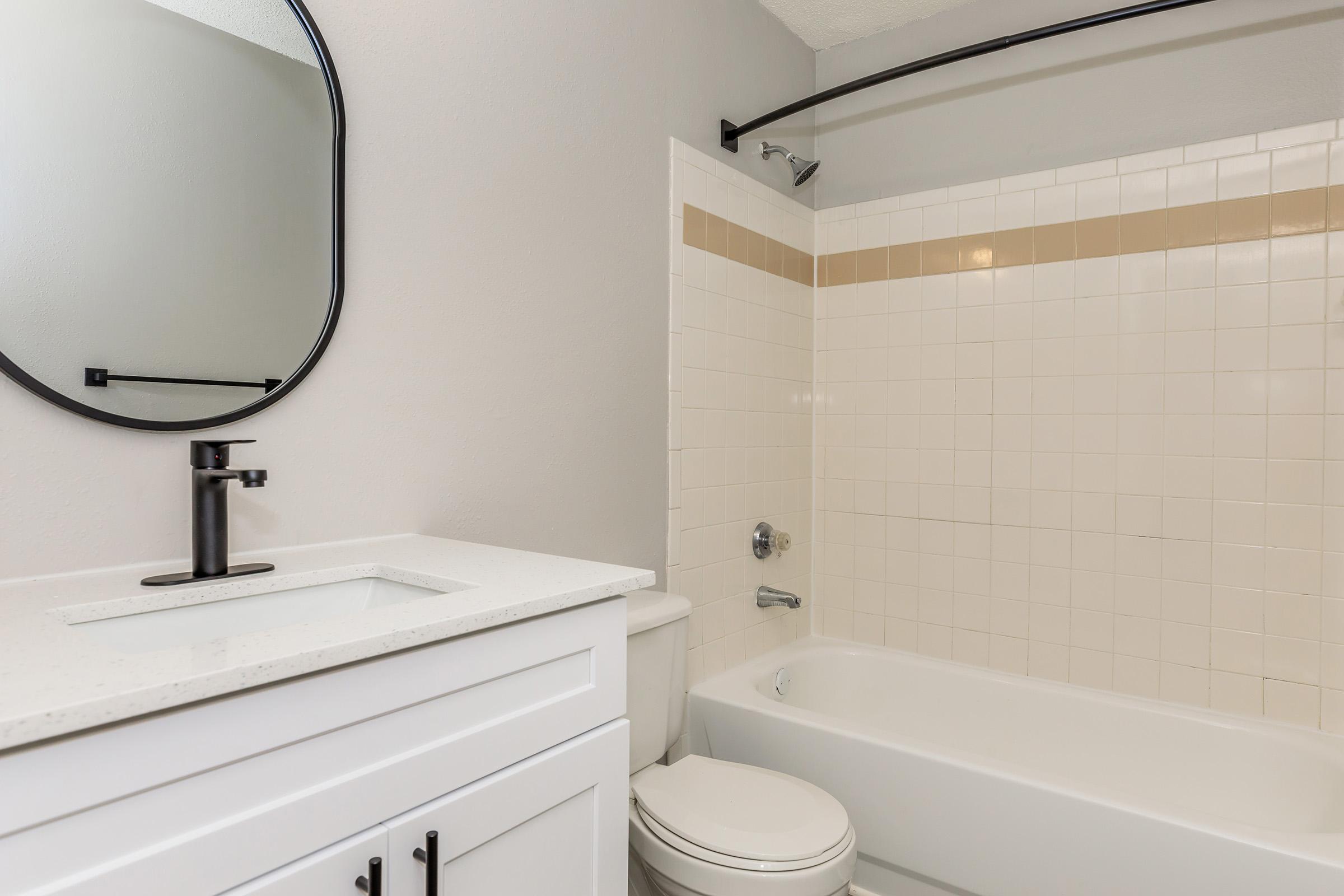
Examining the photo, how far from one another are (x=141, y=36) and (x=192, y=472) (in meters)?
0.62

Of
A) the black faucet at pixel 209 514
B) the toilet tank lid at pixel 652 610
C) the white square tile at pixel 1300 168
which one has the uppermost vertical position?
the white square tile at pixel 1300 168

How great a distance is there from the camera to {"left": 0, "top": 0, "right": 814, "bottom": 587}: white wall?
1066mm

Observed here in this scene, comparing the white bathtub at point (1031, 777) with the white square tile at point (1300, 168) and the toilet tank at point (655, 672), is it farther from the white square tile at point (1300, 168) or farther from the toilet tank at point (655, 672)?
the white square tile at point (1300, 168)

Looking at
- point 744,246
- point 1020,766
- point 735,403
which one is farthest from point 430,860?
point 744,246

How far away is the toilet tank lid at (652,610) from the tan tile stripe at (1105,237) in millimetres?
1002

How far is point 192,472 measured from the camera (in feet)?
3.40

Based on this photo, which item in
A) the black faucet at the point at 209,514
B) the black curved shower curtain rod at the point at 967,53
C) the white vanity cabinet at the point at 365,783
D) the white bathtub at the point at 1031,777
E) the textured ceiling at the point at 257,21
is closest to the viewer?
the white vanity cabinet at the point at 365,783

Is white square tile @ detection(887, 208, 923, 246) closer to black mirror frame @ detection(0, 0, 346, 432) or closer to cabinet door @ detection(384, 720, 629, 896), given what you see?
black mirror frame @ detection(0, 0, 346, 432)

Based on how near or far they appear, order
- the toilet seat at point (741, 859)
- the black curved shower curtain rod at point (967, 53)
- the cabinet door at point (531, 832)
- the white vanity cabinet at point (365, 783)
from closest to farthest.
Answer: the white vanity cabinet at point (365, 783) → the cabinet door at point (531, 832) → the toilet seat at point (741, 859) → the black curved shower curtain rod at point (967, 53)

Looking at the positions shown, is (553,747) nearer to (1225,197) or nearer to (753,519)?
(753,519)

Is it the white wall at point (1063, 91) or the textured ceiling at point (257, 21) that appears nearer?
the textured ceiling at point (257, 21)

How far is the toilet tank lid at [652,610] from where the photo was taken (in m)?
1.54

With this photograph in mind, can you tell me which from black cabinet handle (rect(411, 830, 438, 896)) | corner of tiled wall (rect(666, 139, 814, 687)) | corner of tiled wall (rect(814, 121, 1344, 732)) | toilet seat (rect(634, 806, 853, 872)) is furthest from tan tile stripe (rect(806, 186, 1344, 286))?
black cabinet handle (rect(411, 830, 438, 896))

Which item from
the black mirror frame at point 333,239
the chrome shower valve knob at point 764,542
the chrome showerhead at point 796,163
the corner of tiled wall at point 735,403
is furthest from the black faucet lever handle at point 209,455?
the chrome showerhead at point 796,163
